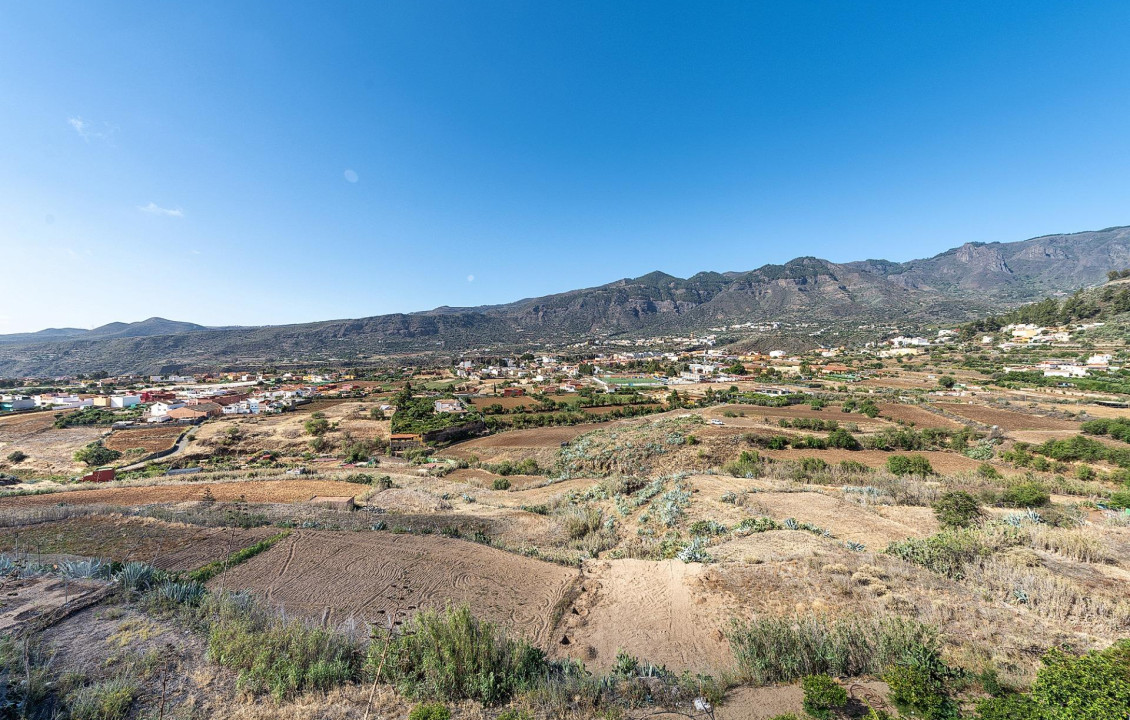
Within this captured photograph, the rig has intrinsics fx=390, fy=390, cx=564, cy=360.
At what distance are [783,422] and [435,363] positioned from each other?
98861 mm

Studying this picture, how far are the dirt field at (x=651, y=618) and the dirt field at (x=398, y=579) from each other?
1.91ft

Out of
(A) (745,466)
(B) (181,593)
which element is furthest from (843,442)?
(B) (181,593)

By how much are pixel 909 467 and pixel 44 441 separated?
66.8m

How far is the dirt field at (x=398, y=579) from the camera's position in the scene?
717 centimetres

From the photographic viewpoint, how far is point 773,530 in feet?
32.8

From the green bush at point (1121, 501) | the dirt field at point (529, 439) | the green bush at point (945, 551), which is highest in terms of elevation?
the green bush at point (945, 551)

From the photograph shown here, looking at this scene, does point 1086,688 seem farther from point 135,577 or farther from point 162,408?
point 162,408

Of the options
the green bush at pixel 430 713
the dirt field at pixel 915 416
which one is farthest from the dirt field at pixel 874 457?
the green bush at pixel 430 713

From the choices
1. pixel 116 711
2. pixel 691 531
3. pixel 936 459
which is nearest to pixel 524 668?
pixel 116 711

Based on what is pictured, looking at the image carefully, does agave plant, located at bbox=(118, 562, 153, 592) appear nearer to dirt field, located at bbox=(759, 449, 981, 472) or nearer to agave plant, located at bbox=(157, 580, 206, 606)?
agave plant, located at bbox=(157, 580, 206, 606)

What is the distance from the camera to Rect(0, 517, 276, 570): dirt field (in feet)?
28.6

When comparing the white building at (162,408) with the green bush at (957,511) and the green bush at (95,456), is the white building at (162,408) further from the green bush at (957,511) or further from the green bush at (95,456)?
the green bush at (957,511)

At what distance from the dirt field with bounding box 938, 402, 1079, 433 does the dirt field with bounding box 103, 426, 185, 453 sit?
65.2m

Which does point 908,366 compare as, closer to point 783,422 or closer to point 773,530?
point 783,422
